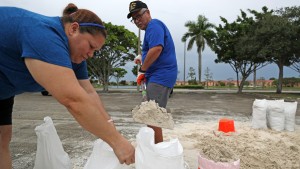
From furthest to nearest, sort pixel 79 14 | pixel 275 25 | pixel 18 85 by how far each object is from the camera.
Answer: pixel 275 25
pixel 18 85
pixel 79 14

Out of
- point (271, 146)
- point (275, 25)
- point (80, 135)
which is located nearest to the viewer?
point (271, 146)

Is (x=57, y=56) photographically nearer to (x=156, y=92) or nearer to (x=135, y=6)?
(x=156, y=92)

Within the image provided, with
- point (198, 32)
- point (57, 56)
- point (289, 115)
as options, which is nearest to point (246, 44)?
point (198, 32)

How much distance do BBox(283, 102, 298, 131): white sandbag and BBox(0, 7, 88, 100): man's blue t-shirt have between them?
487 cm

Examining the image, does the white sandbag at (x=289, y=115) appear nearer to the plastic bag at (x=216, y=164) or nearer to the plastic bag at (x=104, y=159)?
the plastic bag at (x=216, y=164)

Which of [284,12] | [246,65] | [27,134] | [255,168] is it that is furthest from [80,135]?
[246,65]

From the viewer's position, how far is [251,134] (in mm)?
4840

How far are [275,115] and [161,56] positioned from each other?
3.29 metres

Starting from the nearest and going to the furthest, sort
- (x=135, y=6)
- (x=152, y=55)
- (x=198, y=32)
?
(x=152, y=55), (x=135, y=6), (x=198, y=32)

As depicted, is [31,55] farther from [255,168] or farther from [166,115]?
[255,168]

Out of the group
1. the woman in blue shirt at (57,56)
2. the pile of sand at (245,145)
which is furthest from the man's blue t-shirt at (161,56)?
the woman in blue shirt at (57,56)

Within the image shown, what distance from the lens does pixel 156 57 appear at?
3066 mm

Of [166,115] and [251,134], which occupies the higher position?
[166,115]

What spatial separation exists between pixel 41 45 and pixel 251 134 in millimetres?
4213
